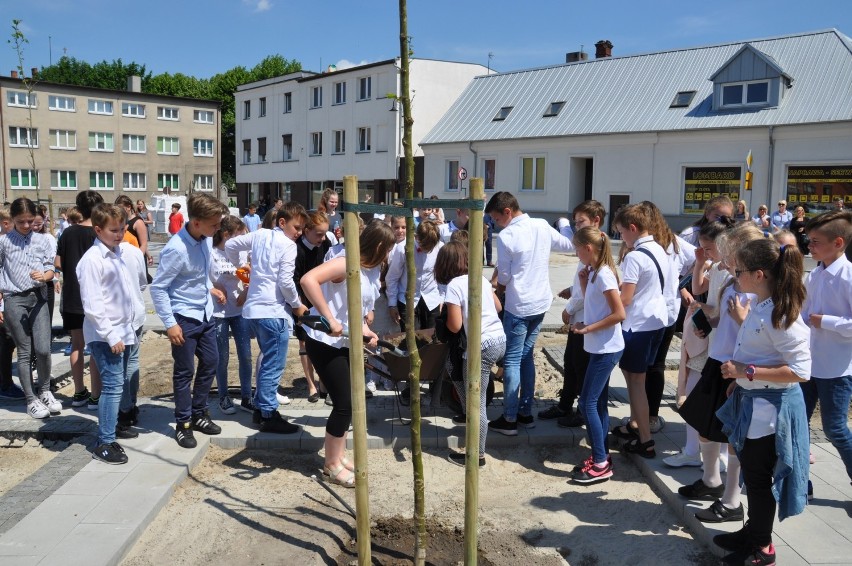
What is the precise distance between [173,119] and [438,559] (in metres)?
58.6

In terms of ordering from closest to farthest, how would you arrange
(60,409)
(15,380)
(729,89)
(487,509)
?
1. (487,509)
2. (60,409)
3. (15,380)
4. (729,89)

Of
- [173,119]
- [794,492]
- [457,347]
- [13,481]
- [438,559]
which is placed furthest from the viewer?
[173,119]

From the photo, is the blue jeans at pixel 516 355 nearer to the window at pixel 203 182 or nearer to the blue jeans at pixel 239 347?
the blue jeans at pixel 239 347

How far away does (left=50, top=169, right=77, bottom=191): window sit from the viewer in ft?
173

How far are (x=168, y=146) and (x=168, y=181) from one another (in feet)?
9.04

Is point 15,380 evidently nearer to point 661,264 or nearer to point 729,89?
point 661,264

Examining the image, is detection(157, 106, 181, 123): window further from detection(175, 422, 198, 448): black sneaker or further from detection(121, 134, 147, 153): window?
detection(175, 422, 198, 448): black sneaker

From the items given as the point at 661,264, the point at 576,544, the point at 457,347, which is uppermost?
the point at 661,264

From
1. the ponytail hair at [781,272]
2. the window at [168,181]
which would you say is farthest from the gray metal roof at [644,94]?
the window at [168,181]

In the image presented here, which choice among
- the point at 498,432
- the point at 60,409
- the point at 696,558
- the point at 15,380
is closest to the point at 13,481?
the point at 60,409

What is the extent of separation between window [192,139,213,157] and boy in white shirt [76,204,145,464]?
5692cm

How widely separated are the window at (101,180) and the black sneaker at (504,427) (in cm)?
5531

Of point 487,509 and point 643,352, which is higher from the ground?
point 643,352

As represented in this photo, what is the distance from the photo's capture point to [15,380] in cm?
721
